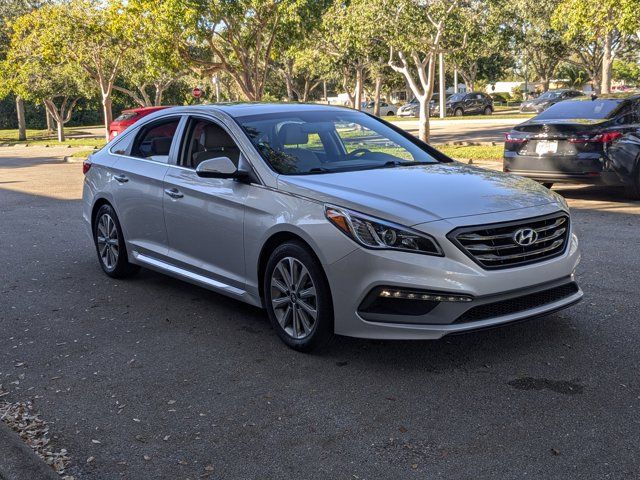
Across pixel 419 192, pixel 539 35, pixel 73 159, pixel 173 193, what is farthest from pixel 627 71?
pixel 419 192

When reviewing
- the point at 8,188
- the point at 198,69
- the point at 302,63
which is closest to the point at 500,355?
the point at 8,188

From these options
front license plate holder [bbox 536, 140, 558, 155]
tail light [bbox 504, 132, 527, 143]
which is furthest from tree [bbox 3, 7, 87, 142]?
front license plate holder [bbox 536, 140, 558, 155]

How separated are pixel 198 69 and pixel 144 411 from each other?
23816 millimetres

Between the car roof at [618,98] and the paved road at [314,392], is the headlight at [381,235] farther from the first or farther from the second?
the car roof at [618,98]

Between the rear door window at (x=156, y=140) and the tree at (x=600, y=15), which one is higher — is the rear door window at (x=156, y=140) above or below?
below

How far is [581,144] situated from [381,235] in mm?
7406

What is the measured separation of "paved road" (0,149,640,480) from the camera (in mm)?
3461

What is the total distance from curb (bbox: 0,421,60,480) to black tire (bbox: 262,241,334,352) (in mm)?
1841

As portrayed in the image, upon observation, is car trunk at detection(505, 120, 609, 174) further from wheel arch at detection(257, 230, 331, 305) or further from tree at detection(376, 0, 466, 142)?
tree at detection(376, 0, 466, 142)

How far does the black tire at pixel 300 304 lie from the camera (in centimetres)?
462

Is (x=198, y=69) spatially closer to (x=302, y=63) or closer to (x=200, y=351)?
(x=302, y=63)

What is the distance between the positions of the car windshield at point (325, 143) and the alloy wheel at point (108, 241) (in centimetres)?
209

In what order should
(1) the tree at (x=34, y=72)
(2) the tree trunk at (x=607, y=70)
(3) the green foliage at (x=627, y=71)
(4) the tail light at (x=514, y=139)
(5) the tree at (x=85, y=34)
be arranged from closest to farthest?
(4) the tail light at (x=514, y=139), (2) the tree trunk at (x=607, y=70), (5) the tree at (x=85, y=34), (1) the tree at (x=34, y=72), (3) the green foliage at (x=627, y=71)

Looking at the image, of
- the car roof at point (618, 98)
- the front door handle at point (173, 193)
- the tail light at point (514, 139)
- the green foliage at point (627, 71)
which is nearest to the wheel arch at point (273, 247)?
the front door handle at point (173, 193)
